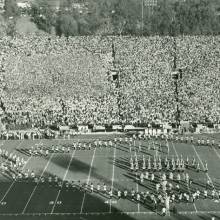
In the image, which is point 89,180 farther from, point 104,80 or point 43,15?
point 43,15

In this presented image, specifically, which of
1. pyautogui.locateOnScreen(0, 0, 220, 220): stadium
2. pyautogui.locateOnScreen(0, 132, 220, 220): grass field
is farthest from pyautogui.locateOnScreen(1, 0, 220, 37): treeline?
pyautogui.locateOnScreen(0, 132, 220, 220): grass field

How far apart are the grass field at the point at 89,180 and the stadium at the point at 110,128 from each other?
59 millimetres

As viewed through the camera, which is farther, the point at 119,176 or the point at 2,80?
the point at 2,80

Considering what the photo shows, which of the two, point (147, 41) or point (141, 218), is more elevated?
point (147, 41)

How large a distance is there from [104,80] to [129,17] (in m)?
18.8

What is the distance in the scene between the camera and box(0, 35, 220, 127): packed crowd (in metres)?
42.5

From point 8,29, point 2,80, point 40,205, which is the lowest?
point 40,205

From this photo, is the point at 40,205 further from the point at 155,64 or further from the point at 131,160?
A: the point at 155,64

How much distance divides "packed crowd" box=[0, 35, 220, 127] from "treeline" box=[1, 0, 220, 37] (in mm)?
7267

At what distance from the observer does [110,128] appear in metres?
41.4

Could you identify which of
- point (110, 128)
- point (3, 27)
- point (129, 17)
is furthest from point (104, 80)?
point (3, 27)

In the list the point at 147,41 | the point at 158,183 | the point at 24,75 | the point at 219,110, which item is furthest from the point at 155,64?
the point at 158,183

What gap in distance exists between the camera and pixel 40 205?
88.9ft

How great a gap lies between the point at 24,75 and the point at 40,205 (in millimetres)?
23122
